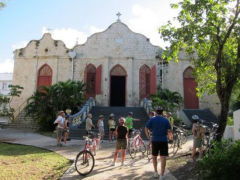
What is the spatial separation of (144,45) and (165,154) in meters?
16.5

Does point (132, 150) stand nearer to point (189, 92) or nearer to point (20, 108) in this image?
point (189, 92)

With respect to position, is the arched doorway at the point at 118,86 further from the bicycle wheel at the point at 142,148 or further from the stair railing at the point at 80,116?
the bicycle wheel at the point at 142,148

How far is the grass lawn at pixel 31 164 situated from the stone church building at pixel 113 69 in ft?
36.7

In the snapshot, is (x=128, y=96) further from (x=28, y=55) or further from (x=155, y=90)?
(x=28, y=55)

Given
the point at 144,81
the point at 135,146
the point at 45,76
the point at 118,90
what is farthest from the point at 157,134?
the point at 45,76

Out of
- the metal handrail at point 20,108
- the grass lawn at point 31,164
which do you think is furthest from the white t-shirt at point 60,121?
the metal handrail at point 20,108

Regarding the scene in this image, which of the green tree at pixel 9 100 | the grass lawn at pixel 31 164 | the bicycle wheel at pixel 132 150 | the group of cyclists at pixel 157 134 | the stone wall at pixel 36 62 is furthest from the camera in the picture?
the stone wall at pixel 36 62

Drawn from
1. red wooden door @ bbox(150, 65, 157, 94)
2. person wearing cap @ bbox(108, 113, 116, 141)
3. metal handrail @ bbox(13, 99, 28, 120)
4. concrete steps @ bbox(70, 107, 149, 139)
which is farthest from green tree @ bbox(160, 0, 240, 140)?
metal handrail @ bbox(13, 99, 28, 120)

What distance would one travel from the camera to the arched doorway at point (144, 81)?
819 inches

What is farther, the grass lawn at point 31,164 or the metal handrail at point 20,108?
the metal handrail at point 20,108


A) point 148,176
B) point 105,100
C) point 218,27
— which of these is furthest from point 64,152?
point 105,100

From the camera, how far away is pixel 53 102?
55.0ft

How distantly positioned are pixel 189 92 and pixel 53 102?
1120 centimetres

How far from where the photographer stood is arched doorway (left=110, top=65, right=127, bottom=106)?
21.2 metres
